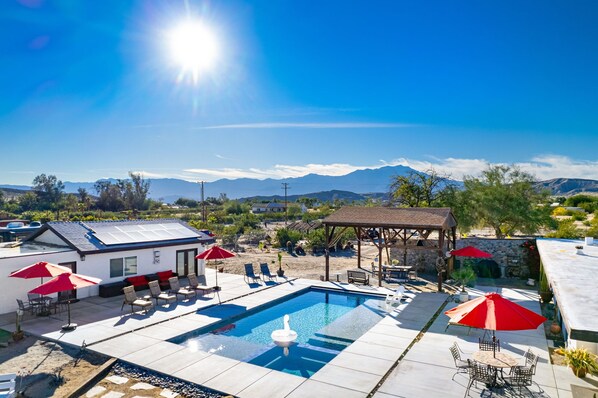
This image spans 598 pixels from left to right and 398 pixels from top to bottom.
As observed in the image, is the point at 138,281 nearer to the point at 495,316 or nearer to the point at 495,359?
the point at 495,359

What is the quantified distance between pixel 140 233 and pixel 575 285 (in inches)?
754

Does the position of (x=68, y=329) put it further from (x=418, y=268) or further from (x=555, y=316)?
(x=418, y=268)

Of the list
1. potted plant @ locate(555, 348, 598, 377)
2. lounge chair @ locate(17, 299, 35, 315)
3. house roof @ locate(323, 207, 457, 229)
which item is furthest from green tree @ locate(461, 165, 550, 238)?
lounge chair @ locate(17, 299, 35, 315)

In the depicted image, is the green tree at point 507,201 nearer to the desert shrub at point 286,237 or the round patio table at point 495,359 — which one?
the desert shrub at point 286,237

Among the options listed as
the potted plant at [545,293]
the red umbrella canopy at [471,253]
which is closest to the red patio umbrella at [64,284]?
the red umbrella canopy at [471,253]

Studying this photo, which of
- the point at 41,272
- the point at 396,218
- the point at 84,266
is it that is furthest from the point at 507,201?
the point at 41,272

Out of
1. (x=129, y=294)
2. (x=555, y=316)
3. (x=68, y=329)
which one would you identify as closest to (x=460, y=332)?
(x=555, y=316)

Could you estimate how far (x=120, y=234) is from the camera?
20000mm

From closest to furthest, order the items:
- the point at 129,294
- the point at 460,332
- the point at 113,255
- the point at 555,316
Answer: the point at 460,332 < the point at 555,316 < the point at 129,294 < the point at 113,255

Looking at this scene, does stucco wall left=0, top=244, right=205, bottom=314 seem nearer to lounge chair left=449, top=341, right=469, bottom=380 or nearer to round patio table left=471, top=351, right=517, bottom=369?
lounge chair left=449, top=341, right=469, bottom=380

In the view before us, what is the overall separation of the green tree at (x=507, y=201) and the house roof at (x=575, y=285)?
42.4ft

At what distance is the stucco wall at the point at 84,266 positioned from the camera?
1529 centimetres

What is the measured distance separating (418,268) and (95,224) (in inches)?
756

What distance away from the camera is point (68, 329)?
13.2 m
